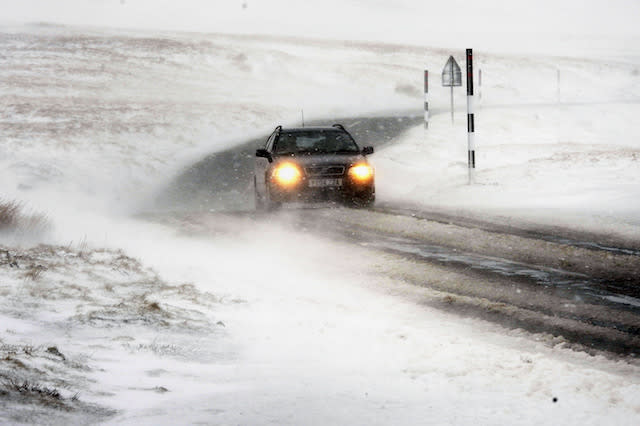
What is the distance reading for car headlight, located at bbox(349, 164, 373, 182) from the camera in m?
14.1

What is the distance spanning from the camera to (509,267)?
28.3 feet

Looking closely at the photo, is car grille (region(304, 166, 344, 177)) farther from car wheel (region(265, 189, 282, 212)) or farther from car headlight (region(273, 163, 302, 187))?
car wheel (region(265, 189, 282, 212))

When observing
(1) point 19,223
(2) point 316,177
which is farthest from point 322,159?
(1) point 19,223

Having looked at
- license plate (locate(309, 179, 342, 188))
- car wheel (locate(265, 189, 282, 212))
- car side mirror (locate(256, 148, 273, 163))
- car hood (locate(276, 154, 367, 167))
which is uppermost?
car side mirror (locate(256, 148, 273, 163))

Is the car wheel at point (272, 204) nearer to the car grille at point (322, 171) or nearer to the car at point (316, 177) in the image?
the car at point (316, 177)

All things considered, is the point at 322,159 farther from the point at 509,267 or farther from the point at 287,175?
the point at 509,267

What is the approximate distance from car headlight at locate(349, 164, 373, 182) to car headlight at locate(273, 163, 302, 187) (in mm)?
890

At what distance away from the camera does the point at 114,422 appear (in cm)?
419

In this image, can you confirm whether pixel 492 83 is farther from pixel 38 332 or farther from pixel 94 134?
pixel 38 332

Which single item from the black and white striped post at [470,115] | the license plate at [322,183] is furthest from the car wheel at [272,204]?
the black and white striped post at [470,115]

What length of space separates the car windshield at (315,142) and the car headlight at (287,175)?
0.69 m

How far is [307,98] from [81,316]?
43.3 m

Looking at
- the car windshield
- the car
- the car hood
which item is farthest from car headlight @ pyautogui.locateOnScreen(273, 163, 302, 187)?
the car windshield

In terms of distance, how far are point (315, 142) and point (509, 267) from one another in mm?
7057
